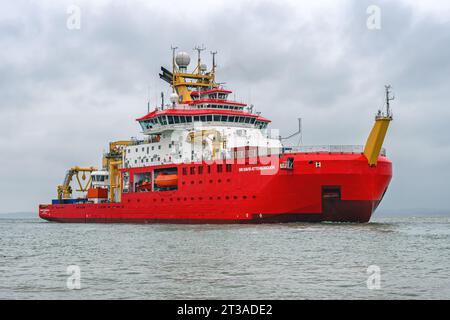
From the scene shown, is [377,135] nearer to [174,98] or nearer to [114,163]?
[174,98]

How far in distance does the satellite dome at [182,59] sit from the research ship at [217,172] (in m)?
0.10

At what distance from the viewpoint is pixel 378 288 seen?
18875 millimetres

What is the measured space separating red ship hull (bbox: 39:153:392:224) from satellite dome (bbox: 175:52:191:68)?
15062mm

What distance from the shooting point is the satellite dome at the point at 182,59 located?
60156 millimetres

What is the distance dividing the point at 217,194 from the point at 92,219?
2140 centimetres

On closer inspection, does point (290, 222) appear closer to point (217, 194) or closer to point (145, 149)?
point (217, 194)

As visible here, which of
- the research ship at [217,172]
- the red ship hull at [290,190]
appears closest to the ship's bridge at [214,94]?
the research ship at [217,172]

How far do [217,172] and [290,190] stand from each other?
631cm

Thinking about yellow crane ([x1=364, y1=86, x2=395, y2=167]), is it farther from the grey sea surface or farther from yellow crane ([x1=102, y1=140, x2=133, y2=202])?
yellow crane ([x1=102, y1=140, x2=133, y2=202])

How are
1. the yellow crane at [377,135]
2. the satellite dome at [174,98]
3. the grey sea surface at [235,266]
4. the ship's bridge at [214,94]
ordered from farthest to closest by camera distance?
1. the satellite dome at [174,98]
2. the ship's bridge at [214,94]
3. the yellow crane at [377,135]
4. the grey sea surface at [235,266]

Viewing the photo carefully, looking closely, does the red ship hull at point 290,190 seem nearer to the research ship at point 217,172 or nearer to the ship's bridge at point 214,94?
the research ship at point 217,172

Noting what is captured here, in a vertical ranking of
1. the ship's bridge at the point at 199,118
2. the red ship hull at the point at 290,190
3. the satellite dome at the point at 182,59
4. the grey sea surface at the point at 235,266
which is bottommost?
the grey sea surface at the point at 235,266

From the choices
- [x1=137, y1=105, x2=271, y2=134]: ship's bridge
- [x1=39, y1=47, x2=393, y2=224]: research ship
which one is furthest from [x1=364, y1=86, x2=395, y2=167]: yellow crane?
[x1=137, y1=105, x2=271, y2=134]: ship's bridge
